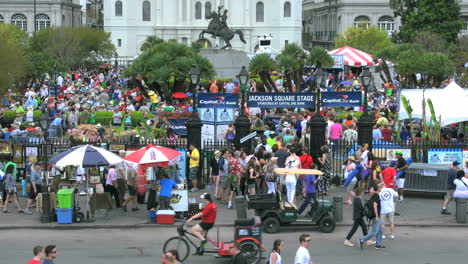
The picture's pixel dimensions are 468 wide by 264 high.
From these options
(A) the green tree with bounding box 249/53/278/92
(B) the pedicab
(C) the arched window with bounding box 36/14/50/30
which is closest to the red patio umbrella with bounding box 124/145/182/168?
(B) the pedicab

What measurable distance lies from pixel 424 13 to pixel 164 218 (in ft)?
173

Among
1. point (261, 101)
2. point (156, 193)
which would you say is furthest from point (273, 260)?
point (261, 101)

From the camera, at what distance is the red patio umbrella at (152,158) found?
21.0 m

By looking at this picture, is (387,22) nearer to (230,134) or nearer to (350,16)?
(350,16)

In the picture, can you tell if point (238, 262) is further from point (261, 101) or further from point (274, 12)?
point (274, 12)

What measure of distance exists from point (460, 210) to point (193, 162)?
23.0 ft

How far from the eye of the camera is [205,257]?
58.3 feet

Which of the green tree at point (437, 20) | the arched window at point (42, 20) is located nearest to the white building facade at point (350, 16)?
the green tree at point (437, 20)

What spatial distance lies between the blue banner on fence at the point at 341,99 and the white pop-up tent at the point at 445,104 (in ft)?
11.4

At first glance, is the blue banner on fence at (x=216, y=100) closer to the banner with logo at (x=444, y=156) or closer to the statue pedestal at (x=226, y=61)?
the banner with logo at (x=444, y=156)

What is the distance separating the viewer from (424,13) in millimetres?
69688

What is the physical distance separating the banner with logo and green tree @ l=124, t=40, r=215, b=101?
18002 mm

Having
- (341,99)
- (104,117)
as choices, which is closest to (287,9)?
(104,117)

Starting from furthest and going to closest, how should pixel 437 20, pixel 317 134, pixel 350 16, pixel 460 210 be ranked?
pixel 350 16 < pixel 437 20 < pixel 317 134 < pixel 460 210
